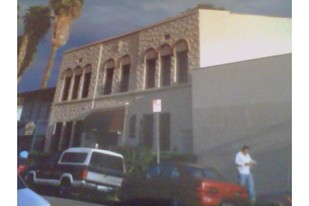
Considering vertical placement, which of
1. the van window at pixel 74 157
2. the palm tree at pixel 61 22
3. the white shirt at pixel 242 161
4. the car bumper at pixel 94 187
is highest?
the palm tree at pixel 61 22

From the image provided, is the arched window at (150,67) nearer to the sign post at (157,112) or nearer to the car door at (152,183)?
the sign post at (157,112)

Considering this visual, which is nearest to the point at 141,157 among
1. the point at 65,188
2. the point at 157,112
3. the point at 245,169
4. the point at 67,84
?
the point at 157,112

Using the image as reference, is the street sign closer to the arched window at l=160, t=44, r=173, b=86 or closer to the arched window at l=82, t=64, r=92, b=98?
the arched window at l=160, t=44, r=173, b=86

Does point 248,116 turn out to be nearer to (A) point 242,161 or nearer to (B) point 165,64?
(A) point 242,161

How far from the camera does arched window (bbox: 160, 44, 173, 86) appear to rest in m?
2.31

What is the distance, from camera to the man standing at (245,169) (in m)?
2.04

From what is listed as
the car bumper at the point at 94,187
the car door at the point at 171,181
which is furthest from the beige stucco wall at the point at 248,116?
the car bumper at the point at 94,187

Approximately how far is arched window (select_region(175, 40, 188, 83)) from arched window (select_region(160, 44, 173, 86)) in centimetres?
6

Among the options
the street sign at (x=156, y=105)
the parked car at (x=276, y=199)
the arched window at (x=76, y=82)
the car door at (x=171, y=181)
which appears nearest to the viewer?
the parked car at (x=276, y=199)

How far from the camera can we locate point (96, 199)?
2.25 metres

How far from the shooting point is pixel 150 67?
2.40 meters

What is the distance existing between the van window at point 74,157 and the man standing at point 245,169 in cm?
96

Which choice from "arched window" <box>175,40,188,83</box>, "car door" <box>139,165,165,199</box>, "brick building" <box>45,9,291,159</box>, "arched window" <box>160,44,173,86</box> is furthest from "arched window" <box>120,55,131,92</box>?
"car door" <box>139,165,165,199</box>
